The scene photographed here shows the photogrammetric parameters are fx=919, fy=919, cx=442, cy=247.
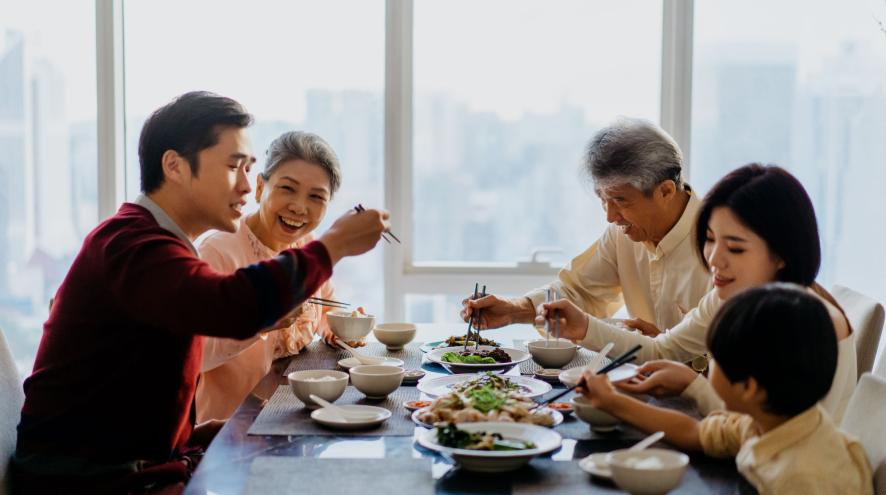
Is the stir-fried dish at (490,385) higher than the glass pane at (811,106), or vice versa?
the glass pane at (811,106)

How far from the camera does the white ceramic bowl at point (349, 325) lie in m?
2.56

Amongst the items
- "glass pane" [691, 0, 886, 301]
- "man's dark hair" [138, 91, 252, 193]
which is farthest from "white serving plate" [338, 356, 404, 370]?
"glass pane" [691, 0, 886, 301]

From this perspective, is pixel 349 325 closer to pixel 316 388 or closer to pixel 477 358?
pixel 477 358

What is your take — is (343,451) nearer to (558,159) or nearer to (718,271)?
(718,271)

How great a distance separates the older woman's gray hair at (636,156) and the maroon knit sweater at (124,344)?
1.19 m

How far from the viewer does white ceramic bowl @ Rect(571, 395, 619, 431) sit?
5.47 ft

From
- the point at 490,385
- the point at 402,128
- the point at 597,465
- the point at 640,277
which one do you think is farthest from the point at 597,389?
the point at 402,128

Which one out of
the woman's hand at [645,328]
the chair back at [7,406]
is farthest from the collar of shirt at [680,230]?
the chair back at [7,406]

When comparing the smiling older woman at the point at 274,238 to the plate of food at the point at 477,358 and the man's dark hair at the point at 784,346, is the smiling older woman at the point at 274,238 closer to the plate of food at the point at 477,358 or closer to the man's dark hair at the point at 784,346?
the plate of food at the point at 477,358

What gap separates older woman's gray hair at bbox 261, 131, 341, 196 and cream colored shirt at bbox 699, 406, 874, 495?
1616mm

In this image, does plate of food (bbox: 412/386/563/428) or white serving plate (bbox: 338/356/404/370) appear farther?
white serving plate (bbox: 338/356/404/370)

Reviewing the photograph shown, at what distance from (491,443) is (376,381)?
0.48m

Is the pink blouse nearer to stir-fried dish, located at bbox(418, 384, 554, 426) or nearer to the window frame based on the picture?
stir-fried dish, located at bbox(418, 384, 554, 426)

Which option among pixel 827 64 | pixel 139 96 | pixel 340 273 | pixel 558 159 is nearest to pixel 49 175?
pixel 139 96
